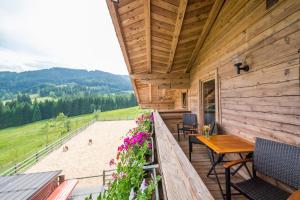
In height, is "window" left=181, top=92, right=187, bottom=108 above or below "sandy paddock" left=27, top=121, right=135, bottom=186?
above

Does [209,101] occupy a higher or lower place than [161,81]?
lower

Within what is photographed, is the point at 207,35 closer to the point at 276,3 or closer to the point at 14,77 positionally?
the point at 276,3

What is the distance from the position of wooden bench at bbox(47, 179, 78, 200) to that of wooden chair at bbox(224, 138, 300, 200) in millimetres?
6701

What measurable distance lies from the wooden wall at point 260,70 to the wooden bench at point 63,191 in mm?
6336

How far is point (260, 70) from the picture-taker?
2.37 metres

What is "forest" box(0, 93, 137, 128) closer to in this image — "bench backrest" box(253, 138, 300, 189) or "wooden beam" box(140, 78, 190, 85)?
"wooden beam" box(140, 78, 190, 85)

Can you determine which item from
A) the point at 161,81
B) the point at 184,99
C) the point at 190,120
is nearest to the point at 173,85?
the point at 161,81

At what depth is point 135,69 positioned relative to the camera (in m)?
6.30

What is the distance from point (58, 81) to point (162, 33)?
426ft

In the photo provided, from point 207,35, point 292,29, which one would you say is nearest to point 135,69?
point 207,35

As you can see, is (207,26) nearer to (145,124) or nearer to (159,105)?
(145,124)

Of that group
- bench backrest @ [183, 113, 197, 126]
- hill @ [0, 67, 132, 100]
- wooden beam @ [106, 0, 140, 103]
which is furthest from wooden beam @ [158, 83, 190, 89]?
hill @ [0, 67, 132, 100]

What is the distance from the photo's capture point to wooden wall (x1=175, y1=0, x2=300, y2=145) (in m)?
1.83

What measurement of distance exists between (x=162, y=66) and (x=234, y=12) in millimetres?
3132
